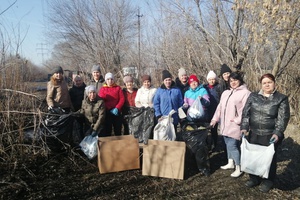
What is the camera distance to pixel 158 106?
3842 millimetres

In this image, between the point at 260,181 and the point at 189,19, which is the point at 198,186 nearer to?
the point at 260,181

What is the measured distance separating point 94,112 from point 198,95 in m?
1.68

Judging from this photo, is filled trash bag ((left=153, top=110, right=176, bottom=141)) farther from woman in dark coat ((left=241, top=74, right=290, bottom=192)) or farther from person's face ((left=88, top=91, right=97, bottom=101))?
person's face ((left=88, top=91, right=97, bottom=101))

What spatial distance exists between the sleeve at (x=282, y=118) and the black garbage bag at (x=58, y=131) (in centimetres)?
280

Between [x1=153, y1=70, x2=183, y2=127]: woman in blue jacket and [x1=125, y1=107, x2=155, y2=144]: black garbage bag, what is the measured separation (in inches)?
5.6

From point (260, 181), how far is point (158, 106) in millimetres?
1777

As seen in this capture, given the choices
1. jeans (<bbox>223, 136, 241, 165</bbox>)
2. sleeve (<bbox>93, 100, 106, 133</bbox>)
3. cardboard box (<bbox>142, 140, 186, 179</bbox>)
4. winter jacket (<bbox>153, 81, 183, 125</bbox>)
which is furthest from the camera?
winter jacket (<bbox>153, 81, 183, 125</bbox>)

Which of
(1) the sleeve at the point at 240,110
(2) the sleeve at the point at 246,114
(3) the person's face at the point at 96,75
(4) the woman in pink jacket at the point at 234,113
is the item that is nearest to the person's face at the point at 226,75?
(4) the woman in pink jacket at the point at 234,113

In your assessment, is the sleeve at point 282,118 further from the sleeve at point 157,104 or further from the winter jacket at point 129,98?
the winter jacket at point 129,98

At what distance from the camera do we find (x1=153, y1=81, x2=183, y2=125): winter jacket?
3777 mm

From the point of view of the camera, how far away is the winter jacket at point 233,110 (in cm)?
324

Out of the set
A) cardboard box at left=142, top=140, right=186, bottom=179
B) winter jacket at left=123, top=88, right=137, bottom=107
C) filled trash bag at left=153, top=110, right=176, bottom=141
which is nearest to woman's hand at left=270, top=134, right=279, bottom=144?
cardboard box at left=142, top=140, right=186, bottom=179

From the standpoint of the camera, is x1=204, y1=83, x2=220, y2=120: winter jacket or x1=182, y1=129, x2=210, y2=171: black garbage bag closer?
x1=182, y1=129, x2=210, y2=171: black garbage bag

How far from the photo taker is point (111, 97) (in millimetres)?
4000
